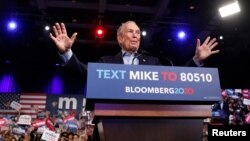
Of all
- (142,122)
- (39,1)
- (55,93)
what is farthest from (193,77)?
(55,93)

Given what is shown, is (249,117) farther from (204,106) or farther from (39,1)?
(204,106)

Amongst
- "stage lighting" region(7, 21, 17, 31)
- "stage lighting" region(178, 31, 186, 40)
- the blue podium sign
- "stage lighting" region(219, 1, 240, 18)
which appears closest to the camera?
the blue podium sign

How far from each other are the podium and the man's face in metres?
0.51

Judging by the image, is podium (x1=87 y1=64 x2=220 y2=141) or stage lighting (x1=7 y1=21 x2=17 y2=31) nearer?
podium (x1=87 y1=64 x2=220 y2=141)

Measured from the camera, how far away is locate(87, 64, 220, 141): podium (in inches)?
49.9

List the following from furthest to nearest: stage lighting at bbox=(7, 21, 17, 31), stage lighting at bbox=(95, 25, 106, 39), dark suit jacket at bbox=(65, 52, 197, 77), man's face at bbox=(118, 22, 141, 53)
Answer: stage lighting at bbox=(7, 21, 17, 31) < stage lighting at bbox=(95, 25, 106, 39) < man's face at bbox=(118, 22, 141, 53) < dark suit jacket at bbox=(65, 52, 197, 77)

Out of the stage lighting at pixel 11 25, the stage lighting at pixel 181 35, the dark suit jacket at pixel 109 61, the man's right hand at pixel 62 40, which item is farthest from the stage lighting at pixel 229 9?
the stage lighting at pixel 11 25

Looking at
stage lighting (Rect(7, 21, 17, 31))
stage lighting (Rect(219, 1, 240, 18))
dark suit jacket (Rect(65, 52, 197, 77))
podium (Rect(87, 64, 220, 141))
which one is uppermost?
stage lighting (Rect(7, 21, 17, 31))

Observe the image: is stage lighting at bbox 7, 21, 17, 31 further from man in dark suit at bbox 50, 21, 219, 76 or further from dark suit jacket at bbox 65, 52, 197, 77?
dark suit jacket at bbox 65, 52, 197, 77

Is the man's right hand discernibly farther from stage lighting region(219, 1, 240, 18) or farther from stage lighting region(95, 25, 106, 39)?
stage lighting region(95, 25, 106, 39)

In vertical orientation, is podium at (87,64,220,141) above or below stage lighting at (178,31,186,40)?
below

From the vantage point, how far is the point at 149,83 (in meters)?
1.30

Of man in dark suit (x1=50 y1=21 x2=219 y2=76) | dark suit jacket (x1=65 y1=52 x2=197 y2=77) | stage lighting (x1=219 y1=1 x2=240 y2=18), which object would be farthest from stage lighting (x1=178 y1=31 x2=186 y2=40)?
dark suit jacket (x1=65 y1=52 x2=197 y2=77)

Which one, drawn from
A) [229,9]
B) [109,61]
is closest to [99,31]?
[229,9]
